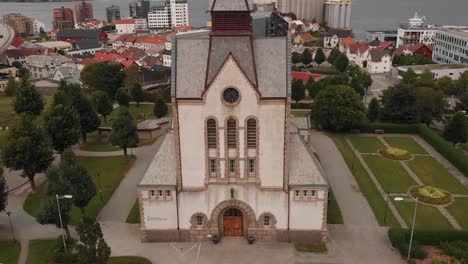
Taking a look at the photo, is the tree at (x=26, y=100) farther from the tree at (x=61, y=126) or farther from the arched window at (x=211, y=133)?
the arched window at (x=211, y=133)

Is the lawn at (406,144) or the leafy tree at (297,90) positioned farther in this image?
the leafy tree at (297,90)

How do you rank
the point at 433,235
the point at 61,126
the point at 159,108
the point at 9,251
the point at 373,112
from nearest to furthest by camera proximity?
→ the point at 9,251, the point at 433,235, the point at 61,126, the point at 373,112, the point at 159,108

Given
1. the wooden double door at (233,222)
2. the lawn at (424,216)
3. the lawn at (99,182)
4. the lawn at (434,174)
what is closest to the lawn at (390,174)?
the lawn at (434,174)

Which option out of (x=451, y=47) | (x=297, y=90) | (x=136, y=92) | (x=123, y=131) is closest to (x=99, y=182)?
(x=123, y=131)

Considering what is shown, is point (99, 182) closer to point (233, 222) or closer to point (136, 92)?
point (233, 222)

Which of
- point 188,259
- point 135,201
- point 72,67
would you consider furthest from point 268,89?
point 72,67

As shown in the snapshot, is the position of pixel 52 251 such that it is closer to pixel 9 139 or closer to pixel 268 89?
pixel 9 139
